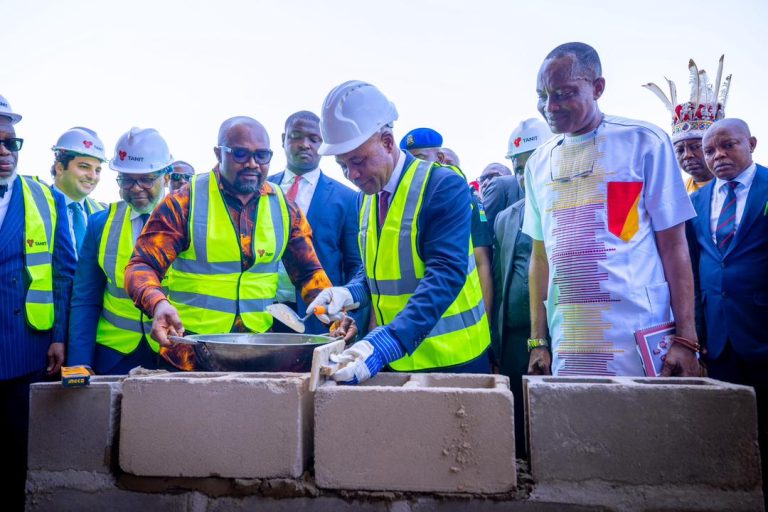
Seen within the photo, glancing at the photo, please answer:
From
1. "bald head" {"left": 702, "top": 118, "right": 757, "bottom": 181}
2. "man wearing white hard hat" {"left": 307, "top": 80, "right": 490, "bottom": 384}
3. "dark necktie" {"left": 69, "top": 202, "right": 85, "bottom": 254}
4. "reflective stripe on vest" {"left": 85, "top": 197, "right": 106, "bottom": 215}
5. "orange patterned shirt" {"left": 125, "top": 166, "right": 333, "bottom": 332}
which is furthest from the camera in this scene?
"reflective stripe on vest" {"left": 85, "top": 197, "right": 106, "bottom": 215}

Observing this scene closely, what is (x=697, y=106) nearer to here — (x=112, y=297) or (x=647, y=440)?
(x=647, y=440)

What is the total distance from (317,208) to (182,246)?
4.54 ft

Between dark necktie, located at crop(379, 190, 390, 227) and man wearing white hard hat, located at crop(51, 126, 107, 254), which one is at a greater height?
man wearing white hard hat, located at crop(51, 126, 107, 254)

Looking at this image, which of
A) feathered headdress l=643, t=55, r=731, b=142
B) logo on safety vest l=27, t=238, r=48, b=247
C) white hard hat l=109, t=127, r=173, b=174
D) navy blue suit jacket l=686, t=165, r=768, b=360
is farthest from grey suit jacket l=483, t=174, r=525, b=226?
logo on safety vest l=27, t=238, r=48, b=247

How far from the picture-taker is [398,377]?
224 cm

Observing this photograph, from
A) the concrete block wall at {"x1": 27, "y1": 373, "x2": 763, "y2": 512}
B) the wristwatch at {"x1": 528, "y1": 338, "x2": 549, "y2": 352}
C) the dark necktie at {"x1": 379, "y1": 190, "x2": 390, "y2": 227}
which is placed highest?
the dark necktie at {"x1": 379, "y1": 190, "x2": 390, "y2": 227}

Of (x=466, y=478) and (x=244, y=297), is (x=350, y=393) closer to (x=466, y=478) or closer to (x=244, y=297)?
(x=466, y=478)

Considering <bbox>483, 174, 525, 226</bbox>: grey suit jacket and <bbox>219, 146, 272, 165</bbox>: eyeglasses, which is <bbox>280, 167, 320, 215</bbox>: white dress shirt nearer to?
<bbox>219, 146, 272, 165</bbox>: eyeglasses

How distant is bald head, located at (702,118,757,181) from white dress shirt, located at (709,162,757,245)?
4 centimetres

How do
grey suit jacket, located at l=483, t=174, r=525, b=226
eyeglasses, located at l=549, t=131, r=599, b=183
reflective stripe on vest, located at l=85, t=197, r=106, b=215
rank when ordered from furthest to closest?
reflective stripe on vest, located at l=85, t=197, r=106, b=215 → grey suit jacket, located at l=483, t=174, r=525, b=226 → eyeglasses, located at l=549, t=131, r=599, b=183

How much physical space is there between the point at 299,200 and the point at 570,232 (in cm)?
238

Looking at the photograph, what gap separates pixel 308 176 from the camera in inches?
178

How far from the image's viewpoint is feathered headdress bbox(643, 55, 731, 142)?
14.5 feet

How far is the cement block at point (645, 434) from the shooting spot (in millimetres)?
1750
